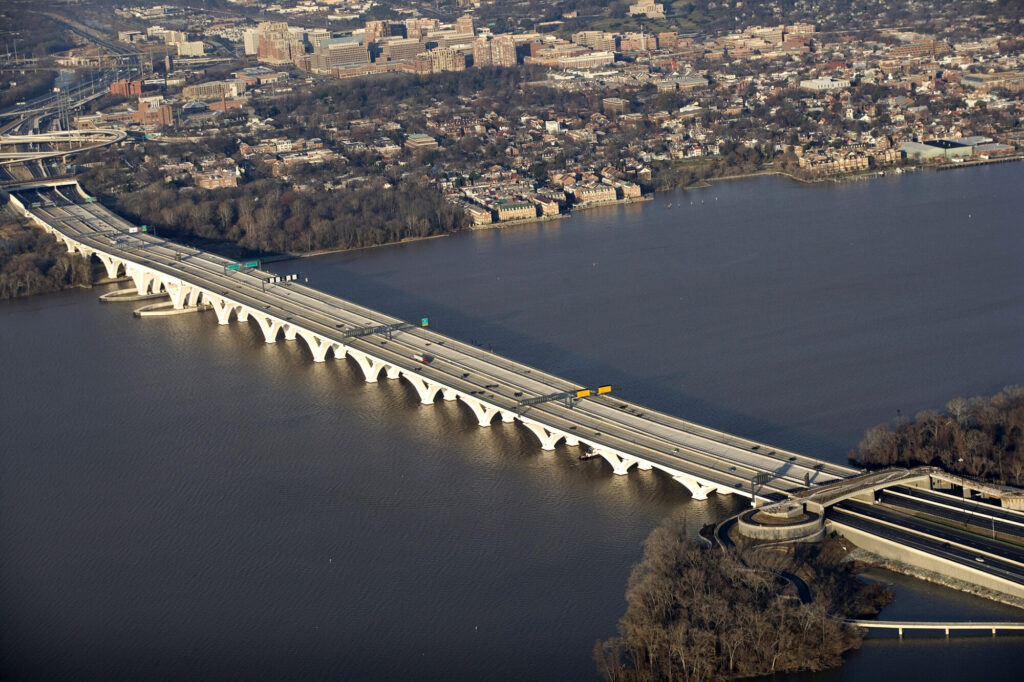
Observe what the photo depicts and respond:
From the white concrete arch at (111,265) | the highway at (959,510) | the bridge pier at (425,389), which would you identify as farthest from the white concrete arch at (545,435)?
the white concrete arch at (111,265)

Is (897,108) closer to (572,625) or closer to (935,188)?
(935,188)

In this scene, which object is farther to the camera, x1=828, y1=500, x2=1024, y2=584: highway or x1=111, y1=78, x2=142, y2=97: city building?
x1=111, y1=78, x2=142, y2=97: city building

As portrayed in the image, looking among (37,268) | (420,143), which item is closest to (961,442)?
(37,268)

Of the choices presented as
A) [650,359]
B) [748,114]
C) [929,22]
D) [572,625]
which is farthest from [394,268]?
[929,22]

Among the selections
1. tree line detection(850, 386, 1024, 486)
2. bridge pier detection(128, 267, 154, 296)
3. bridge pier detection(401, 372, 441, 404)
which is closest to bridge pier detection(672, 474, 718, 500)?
tree line detection(850, 386, 1024, 486)

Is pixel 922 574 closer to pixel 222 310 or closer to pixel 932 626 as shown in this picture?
pixel 932 626

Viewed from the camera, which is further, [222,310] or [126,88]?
[126,88]

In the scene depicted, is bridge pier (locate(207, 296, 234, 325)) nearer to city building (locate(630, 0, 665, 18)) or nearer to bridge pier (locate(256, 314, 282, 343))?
bridge pier (locate(256, 314, 282, 343))
